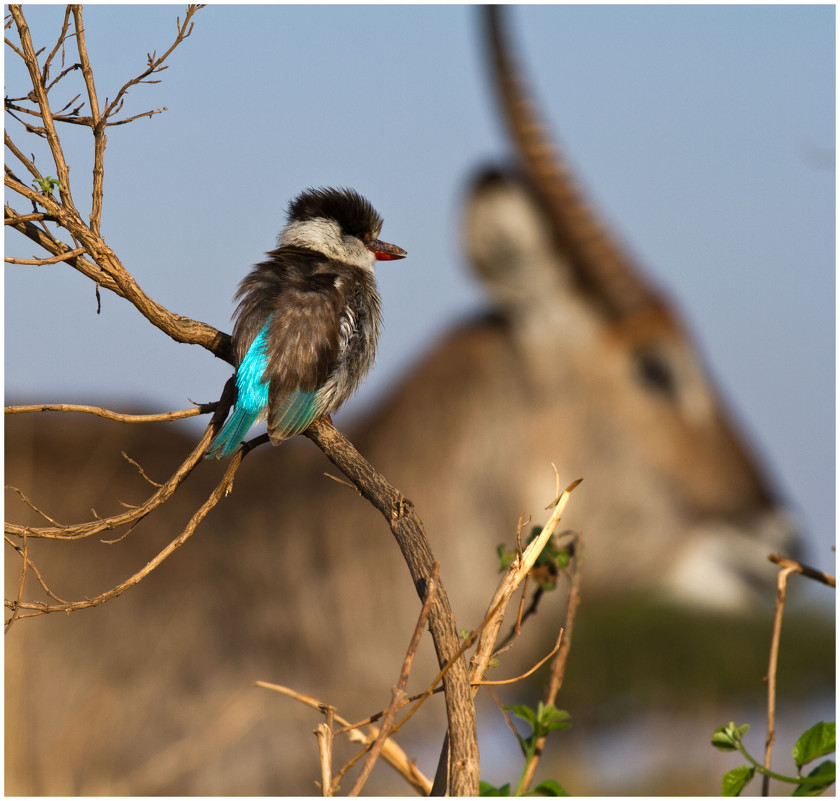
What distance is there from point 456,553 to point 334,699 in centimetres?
112

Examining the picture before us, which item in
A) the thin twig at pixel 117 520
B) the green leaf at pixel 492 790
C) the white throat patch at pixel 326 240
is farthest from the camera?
the white throat patch at pixel 326 240

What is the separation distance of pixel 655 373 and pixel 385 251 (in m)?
3.59

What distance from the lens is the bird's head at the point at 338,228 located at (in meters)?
2.46

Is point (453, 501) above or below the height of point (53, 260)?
below

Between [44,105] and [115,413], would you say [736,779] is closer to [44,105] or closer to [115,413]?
[115,413]

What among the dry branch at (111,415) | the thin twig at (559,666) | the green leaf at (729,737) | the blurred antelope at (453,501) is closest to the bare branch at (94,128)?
the dry branch at (111,415)

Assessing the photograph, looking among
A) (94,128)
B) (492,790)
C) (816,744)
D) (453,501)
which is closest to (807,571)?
(816,744)

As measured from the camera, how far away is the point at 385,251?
2.65 metres

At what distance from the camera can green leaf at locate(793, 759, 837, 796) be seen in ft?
4.84

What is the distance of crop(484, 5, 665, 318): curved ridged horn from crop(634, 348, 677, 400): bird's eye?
0.90ft

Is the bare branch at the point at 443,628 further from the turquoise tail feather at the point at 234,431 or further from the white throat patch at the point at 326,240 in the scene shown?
the white throat patch at the point at 326,240

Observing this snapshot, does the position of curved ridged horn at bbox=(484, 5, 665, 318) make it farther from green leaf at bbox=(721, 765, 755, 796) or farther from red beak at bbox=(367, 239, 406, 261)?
green leaf at bbox=(721, 765, 755, 796)

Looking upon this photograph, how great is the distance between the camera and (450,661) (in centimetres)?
121

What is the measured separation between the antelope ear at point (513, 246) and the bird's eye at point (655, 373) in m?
0.56
